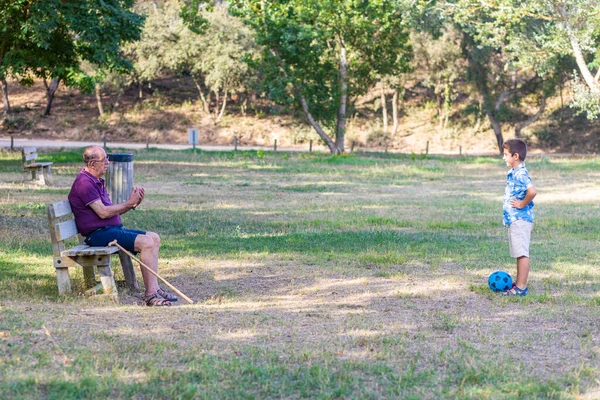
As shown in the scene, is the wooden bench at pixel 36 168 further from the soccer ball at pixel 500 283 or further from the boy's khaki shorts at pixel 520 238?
the boy's khaki shorts at pixel 520 238

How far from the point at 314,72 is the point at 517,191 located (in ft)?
95.9

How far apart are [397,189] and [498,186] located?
3.24m

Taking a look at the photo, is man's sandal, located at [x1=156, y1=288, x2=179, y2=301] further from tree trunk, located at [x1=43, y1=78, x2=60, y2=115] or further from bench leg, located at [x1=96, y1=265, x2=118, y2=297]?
tree trunk, located at [x1=43, y1=78, x2=60, y2=115]

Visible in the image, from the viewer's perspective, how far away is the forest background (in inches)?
903

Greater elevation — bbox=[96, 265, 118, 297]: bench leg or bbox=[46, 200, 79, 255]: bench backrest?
bbox=[46, 200, 79, 255]: bench backrest

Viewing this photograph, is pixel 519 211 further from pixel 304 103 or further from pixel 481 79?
pixel 481 79

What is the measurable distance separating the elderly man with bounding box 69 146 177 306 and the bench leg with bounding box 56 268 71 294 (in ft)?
1.20

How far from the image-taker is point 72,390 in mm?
4633

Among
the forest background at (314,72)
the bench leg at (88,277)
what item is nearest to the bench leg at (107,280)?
the bench leg at (88,277)

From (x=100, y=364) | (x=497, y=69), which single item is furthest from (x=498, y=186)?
(x=497, y=69)

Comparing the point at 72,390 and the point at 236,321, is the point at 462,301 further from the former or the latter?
the point at 72,390

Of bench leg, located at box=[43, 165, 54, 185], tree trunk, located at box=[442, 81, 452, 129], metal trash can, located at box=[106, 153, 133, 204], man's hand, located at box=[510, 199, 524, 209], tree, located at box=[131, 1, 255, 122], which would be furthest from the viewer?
tree trunk, located at box=[442, 81, 452, 129]

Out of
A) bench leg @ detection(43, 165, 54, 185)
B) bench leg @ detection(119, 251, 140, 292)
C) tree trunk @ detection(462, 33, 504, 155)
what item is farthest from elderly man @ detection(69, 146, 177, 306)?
tree trunk @ detection(462, 33, 504, 155)

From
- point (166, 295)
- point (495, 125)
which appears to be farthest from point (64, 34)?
point (495, 125)
